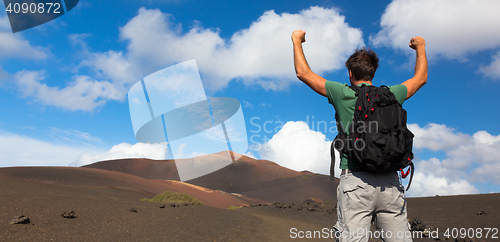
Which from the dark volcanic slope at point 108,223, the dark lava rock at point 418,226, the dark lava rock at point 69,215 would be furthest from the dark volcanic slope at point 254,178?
the dark lava rock at point 69,215

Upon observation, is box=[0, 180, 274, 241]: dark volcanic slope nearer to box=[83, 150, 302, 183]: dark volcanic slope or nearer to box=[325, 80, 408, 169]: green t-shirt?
box=[325, 80, 408, 169]: green t-shirt

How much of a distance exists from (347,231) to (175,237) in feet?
22.5

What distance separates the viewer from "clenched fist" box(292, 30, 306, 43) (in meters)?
2.65

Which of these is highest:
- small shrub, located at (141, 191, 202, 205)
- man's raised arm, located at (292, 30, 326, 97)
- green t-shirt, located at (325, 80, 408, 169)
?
man's raised arm, located at (292, 30, 326, 97)

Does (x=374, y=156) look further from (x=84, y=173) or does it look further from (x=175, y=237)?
(x=84, y=173)

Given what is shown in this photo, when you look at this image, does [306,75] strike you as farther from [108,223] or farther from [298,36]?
[108,223]

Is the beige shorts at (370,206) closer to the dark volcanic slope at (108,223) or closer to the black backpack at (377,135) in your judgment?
the black backpack at (377,135)

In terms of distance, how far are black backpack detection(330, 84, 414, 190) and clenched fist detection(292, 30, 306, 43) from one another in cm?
71

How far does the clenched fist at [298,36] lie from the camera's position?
265 cm

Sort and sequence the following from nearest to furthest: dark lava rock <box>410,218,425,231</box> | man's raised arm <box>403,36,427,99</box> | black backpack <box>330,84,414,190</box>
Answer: black backpack <box>330,84,414,190</box> → man's raised arm <box>403,36,427,99</box> → dark lava rock <box>410,218,425,231</box>

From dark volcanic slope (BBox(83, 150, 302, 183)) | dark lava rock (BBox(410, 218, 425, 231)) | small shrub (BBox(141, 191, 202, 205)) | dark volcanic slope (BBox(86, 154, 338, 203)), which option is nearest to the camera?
dark lava rock (BBox(410, 218, 425, 231))

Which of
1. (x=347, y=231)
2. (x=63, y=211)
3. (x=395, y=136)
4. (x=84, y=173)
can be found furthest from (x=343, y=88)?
(x=84, y=173)

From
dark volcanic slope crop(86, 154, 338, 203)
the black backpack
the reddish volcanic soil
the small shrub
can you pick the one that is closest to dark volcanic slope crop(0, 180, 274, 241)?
the reddish volcanic soil

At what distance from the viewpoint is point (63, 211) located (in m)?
8.45
